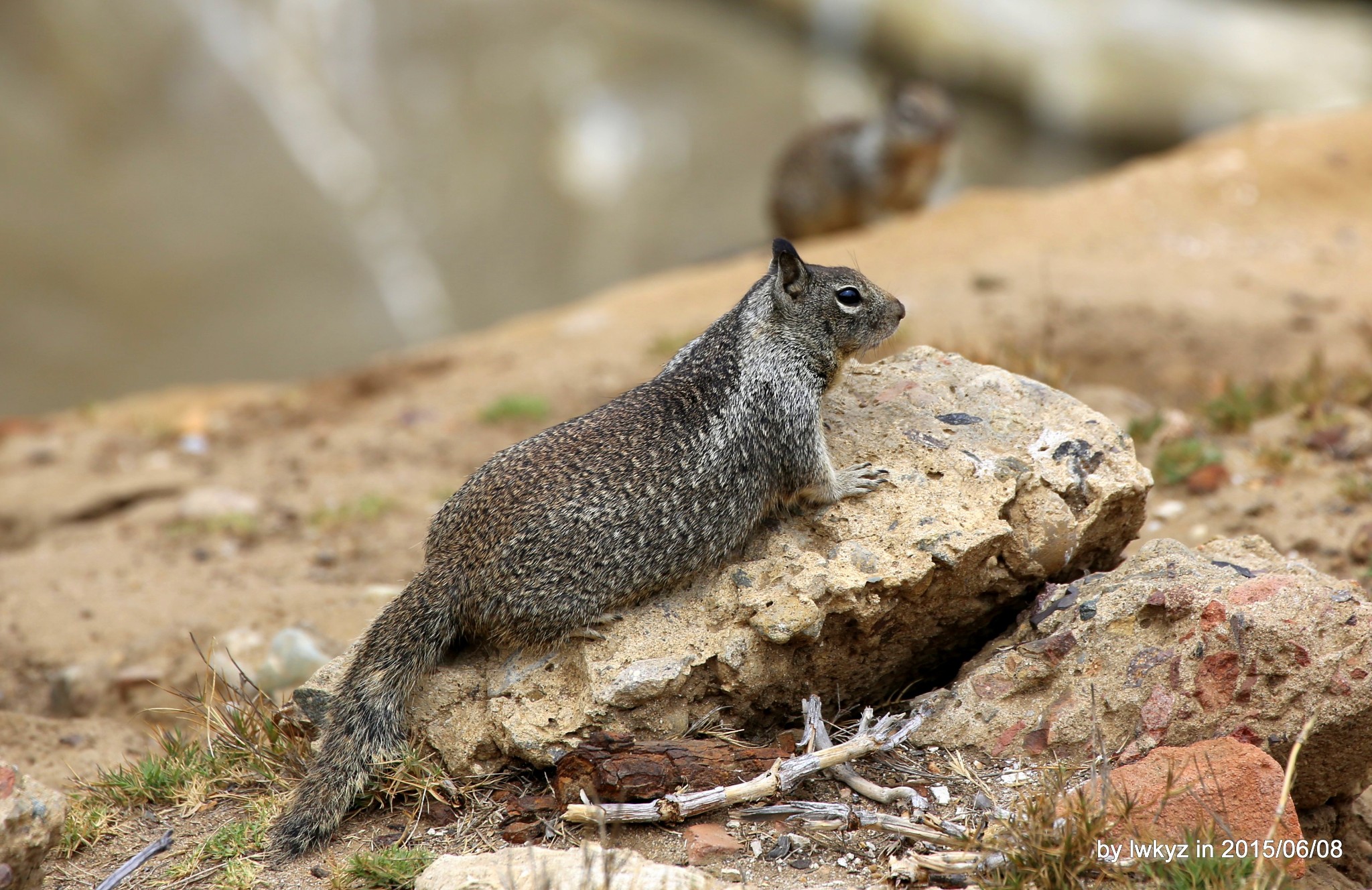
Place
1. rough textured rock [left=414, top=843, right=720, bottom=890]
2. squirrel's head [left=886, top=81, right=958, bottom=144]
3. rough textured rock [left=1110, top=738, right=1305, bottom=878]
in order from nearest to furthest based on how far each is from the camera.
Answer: rough textured rock [left=414, top=843, right=720, bottom=890] → rough textured rock [left=1110, top=738, right=1305, bottom=878] → squirrel's head [left=886, top=81, right=958, bottom=144]

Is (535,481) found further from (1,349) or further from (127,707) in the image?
(1,349)

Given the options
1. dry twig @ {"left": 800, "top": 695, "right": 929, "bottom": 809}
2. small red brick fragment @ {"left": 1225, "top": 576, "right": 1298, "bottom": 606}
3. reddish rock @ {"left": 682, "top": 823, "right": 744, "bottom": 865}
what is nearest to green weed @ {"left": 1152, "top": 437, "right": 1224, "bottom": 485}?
small red brick fragment @ {"left": 1225, "top": 576, "right": 1298, "bottom": 606}

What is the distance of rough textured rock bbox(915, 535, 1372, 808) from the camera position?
3.79m

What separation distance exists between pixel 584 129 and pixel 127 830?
17527 mm

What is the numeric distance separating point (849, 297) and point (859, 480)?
2.52 feet

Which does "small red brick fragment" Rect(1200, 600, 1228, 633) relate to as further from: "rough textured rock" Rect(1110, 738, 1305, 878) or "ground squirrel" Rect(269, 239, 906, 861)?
"ground squirrel" Rect(269, 239, 906, 861)

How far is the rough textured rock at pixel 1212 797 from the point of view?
3.48m

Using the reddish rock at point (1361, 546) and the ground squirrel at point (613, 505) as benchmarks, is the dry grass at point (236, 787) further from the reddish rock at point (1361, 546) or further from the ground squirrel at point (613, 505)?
the reddish rock at point (1361, 546)

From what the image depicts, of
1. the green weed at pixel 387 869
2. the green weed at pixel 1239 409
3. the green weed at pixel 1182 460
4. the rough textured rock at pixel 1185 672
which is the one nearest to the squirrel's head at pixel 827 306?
the rough textured rock at pixel 1185 672

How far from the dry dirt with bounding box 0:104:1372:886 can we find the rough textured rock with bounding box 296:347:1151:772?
151 centimetres

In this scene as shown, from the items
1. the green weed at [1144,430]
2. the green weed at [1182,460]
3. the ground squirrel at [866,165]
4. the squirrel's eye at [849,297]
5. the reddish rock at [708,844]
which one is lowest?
the reddish rock at [708,844]

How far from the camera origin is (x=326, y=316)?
19.0 metres

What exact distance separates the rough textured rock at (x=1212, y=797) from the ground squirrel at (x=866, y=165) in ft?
36.3

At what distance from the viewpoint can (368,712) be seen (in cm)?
417
